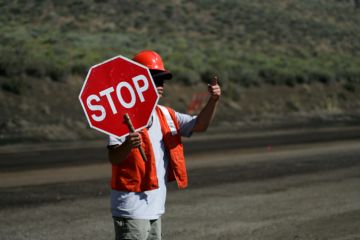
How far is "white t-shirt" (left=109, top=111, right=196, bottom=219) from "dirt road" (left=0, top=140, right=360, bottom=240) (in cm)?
459

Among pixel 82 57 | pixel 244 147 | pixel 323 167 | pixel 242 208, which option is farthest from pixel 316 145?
pixel 82 57

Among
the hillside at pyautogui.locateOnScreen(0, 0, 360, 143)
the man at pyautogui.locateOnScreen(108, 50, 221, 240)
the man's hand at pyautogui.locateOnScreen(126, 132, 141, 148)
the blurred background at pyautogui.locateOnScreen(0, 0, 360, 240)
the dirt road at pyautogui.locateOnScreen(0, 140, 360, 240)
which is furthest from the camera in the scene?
the hillside at pyautogui.locateOnScreen(0, 0, 360, 143)

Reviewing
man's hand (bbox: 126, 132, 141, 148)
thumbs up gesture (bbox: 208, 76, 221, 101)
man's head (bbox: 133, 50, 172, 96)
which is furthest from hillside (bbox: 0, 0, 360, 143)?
man's hand (bbox: 126, 132, 141, 148)

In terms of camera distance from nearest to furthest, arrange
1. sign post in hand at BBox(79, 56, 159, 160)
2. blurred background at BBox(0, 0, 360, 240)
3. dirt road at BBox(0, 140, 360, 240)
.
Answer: sign post in hand at BBox(79, 56, 159, 160) < dirt road at BBox(0, 140, 360, 240) < blurred background at BBox(0, 0, 360, 240)

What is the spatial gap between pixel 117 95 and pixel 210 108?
2.30ft

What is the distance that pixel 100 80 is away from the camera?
5.06 m

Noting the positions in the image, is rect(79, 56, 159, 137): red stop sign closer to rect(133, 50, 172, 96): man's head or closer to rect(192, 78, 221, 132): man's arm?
rect(133, 50, 172, 96): man's head

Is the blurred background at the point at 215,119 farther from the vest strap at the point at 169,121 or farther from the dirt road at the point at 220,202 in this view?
the vest strap at the point at 169,121

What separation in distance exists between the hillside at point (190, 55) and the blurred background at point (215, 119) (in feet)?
0.36

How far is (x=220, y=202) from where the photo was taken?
41.6 ft

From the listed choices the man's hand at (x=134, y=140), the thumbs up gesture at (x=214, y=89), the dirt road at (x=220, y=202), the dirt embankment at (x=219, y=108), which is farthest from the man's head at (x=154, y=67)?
the dirt embankment at (x=219, y=108)

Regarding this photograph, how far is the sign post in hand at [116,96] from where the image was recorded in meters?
5.00

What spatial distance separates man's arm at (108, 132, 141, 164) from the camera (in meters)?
4.82

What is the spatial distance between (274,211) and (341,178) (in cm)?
438
